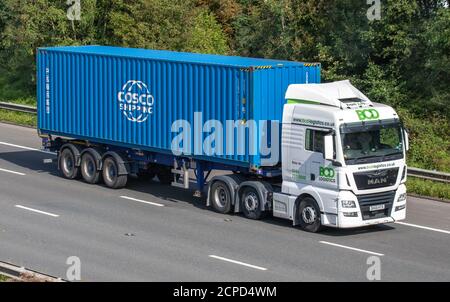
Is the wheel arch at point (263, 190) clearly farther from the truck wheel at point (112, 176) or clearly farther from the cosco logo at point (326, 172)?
the truck wheel at point (112, 176)

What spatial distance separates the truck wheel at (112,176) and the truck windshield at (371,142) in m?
7.32

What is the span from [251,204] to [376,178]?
3.15m

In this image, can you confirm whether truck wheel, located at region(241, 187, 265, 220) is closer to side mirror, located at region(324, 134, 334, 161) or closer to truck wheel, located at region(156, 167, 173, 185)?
side mirror, located at region(324, 134, 334, 161)

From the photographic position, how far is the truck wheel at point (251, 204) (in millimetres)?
23391

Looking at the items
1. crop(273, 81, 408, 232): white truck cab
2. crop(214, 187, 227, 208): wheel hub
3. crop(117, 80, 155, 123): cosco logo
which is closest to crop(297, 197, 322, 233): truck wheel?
crop(273, 81, 408, 232): white truck cab

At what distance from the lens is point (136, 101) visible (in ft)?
85.0

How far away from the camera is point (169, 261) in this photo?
19.6m

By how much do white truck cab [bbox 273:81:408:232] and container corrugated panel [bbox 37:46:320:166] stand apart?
0.90m

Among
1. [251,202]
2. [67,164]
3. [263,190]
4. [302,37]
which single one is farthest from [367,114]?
[302,37]

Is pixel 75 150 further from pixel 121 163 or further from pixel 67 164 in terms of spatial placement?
pixel 121 163

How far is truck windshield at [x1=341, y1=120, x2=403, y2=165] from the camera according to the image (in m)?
21.7

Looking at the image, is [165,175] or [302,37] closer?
[165,175]

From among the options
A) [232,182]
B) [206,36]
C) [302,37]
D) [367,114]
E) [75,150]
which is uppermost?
[206,36]
